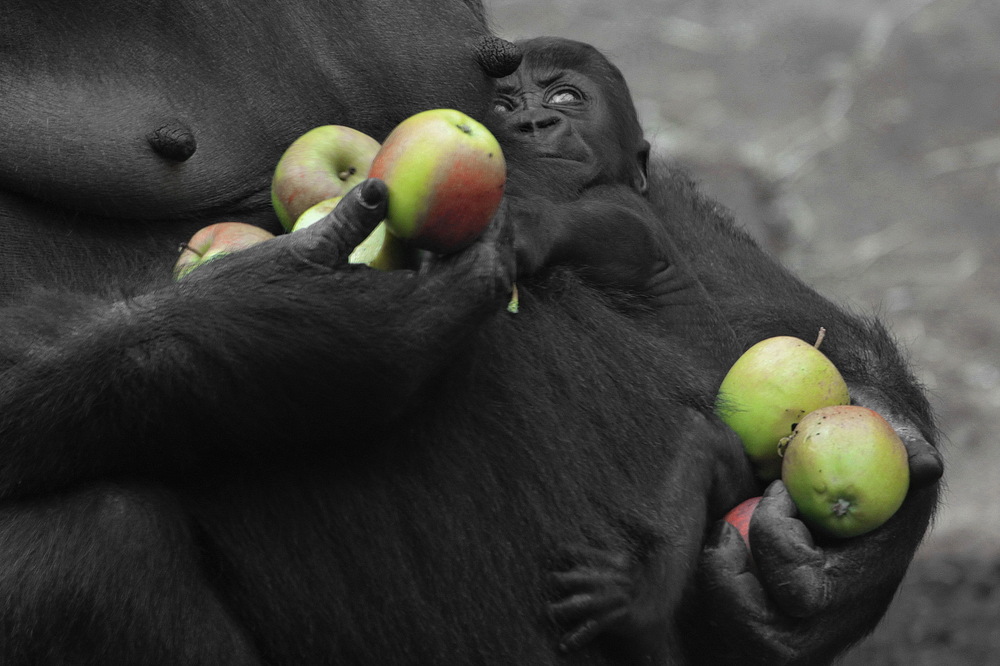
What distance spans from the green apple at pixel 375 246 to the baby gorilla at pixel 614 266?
298mm

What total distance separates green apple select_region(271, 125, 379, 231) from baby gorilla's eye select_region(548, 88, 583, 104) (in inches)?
37.1

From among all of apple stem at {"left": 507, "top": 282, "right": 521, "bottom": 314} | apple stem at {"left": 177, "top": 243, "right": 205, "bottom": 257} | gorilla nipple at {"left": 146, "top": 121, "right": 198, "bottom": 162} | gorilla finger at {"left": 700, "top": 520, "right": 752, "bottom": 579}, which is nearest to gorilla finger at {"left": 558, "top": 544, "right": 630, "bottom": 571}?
gorilla finger at {"left": 700, "top": 520, "right": 752, "bottom": 579}

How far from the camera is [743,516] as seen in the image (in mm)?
2672

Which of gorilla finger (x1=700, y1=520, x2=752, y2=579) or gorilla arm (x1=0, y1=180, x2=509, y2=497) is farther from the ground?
gorilla arm (x1=0, y1=180, x2=509, y2=497)

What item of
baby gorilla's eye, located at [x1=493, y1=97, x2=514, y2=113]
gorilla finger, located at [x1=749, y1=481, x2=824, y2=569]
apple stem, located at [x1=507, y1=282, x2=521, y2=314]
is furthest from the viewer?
baby gorilla's eye, located at [x1=493, y1=97, x2=514, y2=113]

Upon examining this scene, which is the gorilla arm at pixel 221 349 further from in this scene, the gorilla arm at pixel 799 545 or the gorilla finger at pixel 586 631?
the gorilla arm at pixel 799 545

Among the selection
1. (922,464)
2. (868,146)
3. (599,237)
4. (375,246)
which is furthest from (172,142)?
(868,146)

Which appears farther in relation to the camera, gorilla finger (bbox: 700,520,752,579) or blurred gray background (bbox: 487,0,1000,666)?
blurred gray background (bbox: 487,0,1000,666)

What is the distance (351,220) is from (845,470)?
115 cm

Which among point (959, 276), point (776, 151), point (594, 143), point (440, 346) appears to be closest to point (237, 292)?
point (440, 346)

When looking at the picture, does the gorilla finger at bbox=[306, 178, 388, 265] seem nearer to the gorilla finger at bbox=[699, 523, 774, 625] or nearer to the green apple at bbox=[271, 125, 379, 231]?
the green apple at bbox=[271, 125, 379, 231]

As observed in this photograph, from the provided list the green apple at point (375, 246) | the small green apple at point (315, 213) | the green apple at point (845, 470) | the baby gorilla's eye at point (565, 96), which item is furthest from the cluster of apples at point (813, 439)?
the small green apple at point (315, 213)

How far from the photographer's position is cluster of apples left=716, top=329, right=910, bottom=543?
2.55 m

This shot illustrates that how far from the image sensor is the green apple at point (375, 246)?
7.11 ft
